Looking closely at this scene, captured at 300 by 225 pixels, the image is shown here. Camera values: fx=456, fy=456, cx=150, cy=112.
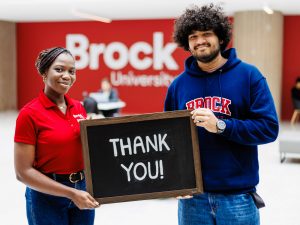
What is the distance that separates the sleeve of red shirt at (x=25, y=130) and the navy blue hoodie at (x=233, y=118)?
73 centimetres

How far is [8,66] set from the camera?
17312 millimetres

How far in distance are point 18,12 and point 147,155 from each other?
44.9 feet

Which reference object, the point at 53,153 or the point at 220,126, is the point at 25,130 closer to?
the point at 53,153

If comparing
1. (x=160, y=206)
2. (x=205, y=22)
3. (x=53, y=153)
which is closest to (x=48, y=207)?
(x=53, y=153)

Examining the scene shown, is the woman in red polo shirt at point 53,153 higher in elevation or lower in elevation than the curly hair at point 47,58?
lower

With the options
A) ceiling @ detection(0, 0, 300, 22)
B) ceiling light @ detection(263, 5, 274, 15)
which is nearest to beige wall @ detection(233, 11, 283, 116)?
ceiling light @ detection(263, 5, 274, 15)

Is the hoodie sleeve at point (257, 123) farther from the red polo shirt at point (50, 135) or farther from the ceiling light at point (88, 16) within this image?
the ceiling light at point (88, 16)

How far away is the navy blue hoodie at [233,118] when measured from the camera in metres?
2.06

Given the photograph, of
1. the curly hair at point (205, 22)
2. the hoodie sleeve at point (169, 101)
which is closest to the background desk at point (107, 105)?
the hoodie sleeve at point (169, 101)

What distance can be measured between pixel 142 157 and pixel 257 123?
55 centimetres

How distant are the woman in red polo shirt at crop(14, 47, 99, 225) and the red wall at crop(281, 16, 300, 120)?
1356cm

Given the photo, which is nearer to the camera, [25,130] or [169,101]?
[25,130]

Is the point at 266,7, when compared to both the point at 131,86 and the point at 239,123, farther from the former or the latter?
the point at 239,123

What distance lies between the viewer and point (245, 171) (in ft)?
7.02
